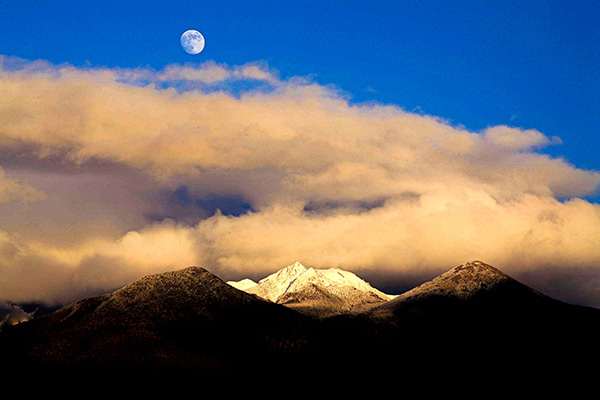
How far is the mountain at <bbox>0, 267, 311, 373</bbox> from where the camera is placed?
139125 millimetres

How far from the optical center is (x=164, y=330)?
501 ft

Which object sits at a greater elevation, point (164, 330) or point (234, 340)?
point (164, 330)

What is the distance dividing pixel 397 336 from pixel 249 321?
163 ft

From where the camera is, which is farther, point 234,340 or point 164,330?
point 234,340

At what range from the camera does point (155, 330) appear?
497ft

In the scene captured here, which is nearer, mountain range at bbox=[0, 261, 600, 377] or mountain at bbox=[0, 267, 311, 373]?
mountain at bbox=[0, 267, 311, 373]

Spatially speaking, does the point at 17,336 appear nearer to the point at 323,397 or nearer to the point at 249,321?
the point at 249,321

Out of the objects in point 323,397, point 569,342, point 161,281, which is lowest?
A: point 323,397

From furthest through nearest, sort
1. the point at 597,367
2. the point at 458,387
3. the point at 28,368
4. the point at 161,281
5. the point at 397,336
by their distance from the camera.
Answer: the point at 397,336 < the point at 161,281 < the point at 597,367 < the point at 458,387 < the point at 28,368

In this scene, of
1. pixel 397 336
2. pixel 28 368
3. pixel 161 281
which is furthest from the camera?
pixel 397 336

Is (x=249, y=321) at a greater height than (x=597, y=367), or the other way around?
(x=249, y=321)

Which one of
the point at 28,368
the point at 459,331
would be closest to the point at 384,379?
the point at 459,331

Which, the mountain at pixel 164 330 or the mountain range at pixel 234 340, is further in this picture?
the mountain range at pixel 234 340

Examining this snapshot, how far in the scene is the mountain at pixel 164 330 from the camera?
139125 mm
